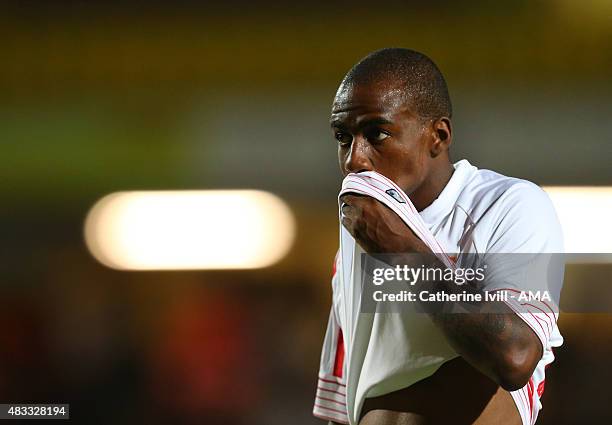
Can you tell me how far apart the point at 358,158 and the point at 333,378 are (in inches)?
15.8

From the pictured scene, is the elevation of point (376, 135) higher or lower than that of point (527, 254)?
higher

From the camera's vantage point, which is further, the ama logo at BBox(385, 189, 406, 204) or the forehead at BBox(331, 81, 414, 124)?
the forehead at BBox(331, 81, 414, 124)

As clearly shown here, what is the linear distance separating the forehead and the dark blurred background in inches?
11.3

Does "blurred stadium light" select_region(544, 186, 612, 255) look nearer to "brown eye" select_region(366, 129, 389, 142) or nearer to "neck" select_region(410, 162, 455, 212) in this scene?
"neck" select_region(410, 162, 455, 212)

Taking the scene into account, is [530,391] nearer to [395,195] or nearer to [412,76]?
[395,195]

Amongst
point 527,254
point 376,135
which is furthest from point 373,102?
point 527,254

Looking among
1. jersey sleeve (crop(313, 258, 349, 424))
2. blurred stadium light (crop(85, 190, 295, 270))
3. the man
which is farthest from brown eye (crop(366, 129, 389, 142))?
blurred stadium light (crop(85, 190, 295, 270))

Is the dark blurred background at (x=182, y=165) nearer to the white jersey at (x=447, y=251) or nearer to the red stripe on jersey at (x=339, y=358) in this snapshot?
the red stripe on jersey at (x=339, y=358)

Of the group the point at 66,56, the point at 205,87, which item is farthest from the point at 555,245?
the point at 66,56

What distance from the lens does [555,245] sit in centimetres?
99

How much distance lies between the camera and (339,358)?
1210mm

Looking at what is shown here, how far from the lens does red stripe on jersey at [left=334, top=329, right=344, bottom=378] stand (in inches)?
47.5

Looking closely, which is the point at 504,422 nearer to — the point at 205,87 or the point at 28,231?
the point at 205,87

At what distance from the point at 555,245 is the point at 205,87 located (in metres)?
0.66
